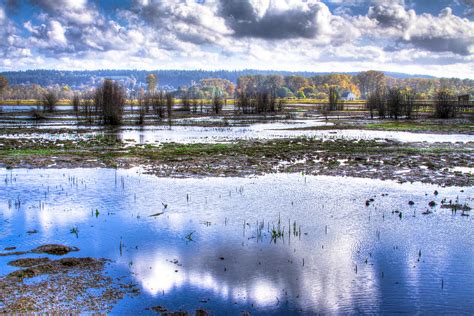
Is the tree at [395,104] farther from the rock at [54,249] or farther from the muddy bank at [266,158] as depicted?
the rock at [54,249]

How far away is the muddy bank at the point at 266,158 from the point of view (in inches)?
866

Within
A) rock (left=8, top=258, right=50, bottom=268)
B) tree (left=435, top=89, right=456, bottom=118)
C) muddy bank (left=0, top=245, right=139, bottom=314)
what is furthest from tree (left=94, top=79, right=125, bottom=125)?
muddy bank (left=0, top=245, right=139, bottom=314)

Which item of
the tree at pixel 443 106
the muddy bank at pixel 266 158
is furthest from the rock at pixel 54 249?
the tree at pixel 443 106

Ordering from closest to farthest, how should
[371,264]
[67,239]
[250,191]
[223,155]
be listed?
[371,264] < [67,239] < [250,191] < [223,155]

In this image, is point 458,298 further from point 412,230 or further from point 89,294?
point 89,294

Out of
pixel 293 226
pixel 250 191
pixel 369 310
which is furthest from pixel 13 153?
pixel 369 310

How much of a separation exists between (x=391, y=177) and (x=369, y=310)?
1296 cm

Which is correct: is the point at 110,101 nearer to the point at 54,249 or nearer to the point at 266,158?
the point at 266,158

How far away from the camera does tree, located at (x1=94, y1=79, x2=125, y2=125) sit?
170 ft

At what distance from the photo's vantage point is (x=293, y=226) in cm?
1345

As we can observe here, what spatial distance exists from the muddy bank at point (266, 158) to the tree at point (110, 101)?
717 inches

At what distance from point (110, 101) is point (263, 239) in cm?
4376

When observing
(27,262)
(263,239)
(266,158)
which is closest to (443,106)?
(266,158)

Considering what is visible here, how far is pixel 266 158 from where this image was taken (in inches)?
1040
